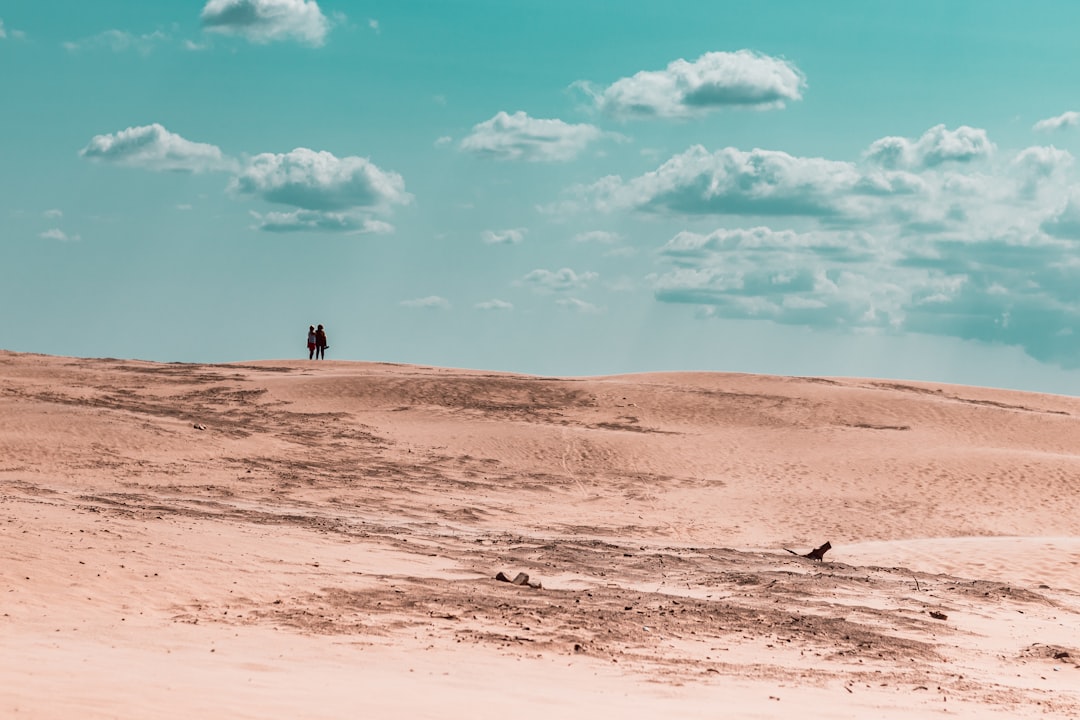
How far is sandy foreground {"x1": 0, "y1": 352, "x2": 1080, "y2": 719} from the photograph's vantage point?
926 cm

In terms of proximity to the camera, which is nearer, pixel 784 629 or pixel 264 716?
pixel 264 716

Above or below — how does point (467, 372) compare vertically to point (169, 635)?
above

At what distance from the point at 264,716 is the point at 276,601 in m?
5.12

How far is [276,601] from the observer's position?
1236 cm

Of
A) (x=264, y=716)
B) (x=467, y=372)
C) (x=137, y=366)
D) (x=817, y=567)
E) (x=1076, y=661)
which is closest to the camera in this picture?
(x=264, y=716)

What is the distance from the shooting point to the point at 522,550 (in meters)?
17.3

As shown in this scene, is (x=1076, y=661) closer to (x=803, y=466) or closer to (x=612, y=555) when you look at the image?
(x=612, y=555)

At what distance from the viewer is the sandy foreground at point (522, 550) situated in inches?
364

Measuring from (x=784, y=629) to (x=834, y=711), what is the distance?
3.53 meters

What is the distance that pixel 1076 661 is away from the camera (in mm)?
11914

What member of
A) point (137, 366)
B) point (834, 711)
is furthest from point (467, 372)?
point (834, 711)

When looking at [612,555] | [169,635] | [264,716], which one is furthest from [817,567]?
[264,716]

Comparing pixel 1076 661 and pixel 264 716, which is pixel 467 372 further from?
pixel 264 716

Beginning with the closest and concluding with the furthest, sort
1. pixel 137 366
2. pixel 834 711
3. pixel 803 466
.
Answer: pixel 834 711 → pixel 803 466 → pixel 137 366
